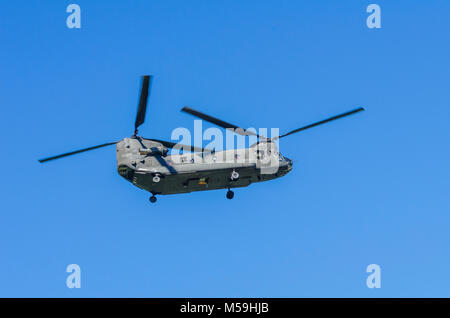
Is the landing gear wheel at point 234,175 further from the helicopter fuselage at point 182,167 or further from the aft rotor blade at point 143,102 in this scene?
the aft rotor blade at point 143,102

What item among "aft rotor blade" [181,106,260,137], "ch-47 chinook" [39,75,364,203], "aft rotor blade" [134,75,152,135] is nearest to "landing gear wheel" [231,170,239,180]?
"ch-47 chinook" [39,75,364,203]

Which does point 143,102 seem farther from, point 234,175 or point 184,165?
point 234,175

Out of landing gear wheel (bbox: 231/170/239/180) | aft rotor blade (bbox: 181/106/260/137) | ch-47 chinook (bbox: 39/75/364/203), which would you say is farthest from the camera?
landing gear wheel (bbox: 231/170/239/180)

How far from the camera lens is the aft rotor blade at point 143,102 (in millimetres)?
49719

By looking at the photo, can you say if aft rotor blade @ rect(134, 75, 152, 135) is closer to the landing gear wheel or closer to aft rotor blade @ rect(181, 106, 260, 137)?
aft rotor blade @ rect(181, 106, 260, 137)

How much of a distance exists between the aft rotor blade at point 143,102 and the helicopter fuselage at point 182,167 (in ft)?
4.28

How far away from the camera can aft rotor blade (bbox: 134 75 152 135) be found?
49.7 meters

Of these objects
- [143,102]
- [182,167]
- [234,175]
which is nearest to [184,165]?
[182,167]

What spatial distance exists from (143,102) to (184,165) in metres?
5.73

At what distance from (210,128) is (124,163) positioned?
723cm

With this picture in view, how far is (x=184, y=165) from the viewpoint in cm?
5234
